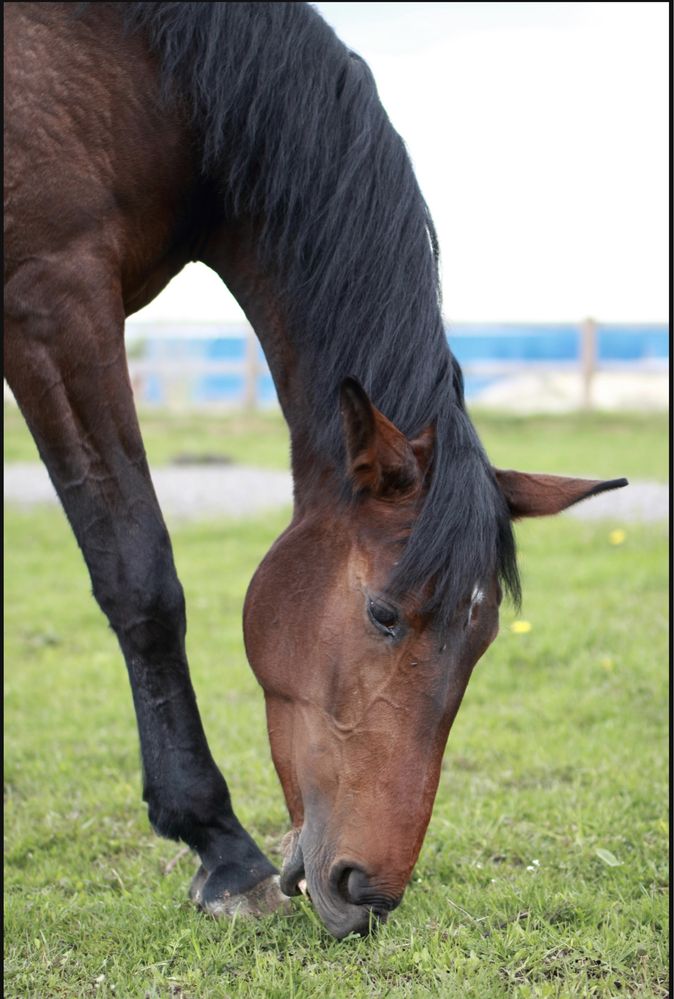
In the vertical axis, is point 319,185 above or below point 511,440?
above

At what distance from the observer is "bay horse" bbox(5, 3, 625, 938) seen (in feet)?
8.45

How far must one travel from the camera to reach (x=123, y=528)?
9.31 ft

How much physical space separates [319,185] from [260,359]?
15.8 metres

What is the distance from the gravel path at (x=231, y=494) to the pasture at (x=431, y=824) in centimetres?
237

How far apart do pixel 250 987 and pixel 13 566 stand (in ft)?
20.5

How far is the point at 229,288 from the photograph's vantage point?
3.27m

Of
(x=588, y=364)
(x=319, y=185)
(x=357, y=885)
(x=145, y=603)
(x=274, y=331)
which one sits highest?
(x=319, y=185)

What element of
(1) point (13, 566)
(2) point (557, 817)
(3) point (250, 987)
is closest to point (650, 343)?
(1) point (13, 566)

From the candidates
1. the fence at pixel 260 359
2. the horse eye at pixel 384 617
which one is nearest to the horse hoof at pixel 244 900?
the horse eye at pixel 384 617

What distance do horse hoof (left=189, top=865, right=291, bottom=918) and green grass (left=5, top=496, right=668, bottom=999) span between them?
0.05 meters

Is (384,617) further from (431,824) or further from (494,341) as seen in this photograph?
(494,341)

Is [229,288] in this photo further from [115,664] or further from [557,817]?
[115,664]

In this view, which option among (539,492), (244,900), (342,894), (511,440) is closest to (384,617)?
(539,492)

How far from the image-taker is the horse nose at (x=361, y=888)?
2512 millimetres
